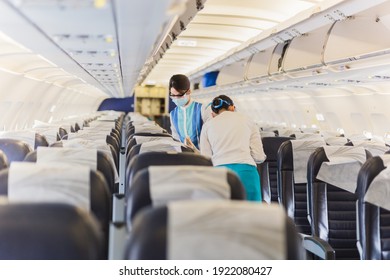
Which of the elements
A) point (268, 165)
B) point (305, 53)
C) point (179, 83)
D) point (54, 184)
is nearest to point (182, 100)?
point (179, 83)

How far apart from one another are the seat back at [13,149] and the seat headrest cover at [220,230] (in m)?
4.27

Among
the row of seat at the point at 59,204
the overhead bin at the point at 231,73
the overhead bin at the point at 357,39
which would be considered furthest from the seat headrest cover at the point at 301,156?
the overhead bin at the point at 231,73

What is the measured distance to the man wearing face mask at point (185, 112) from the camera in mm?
6486

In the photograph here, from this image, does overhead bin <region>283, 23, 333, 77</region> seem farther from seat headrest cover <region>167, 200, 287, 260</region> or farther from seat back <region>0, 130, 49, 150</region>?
seat headrest cover <region>167, 200, 287, 260</region>

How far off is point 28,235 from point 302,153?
13.9 feet

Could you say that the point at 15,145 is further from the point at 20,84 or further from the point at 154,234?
the point at 20,84

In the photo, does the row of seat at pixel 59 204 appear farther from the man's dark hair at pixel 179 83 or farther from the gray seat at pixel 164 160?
the man's dark hair at pixel 179 83

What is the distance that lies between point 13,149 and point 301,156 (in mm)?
2878

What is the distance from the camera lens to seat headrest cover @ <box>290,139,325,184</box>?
20.5 feet

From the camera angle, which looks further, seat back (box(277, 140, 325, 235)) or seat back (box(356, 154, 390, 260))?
seat back (box(277, 140, 325, 235))

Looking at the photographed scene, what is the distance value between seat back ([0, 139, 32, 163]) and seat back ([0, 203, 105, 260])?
386 centimetres

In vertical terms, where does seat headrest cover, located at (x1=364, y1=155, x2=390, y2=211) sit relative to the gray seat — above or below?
below

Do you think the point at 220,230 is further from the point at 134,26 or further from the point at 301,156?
the point at 301,156

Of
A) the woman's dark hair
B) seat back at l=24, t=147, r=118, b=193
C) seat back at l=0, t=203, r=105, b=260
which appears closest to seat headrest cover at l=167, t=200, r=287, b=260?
seat back at l=0, t=203, r=105, b=260
